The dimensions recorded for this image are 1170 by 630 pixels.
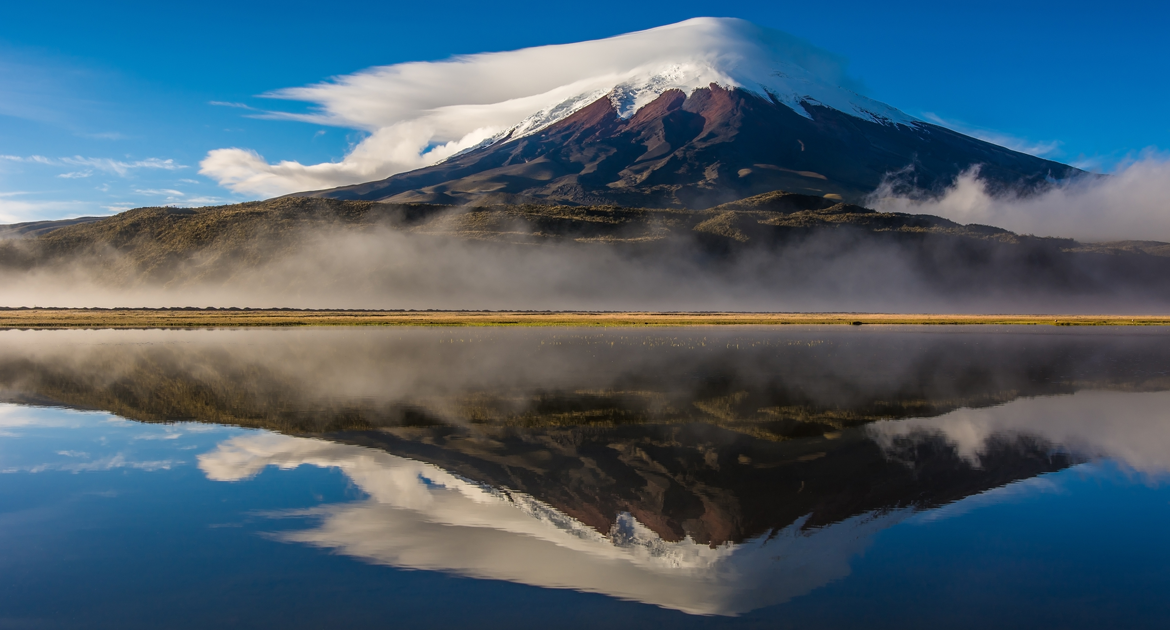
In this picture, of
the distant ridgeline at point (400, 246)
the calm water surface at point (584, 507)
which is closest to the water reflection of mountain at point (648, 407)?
the calm water surface at point (584, 507)

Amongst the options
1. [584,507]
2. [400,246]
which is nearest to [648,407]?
[584,507]

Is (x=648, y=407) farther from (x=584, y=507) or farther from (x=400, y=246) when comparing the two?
(x=400, y=246)

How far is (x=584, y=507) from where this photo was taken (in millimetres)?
12484

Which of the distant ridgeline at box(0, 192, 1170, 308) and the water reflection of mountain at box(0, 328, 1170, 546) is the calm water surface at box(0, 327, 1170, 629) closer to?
the water reflection of mountain at box(0, 328, 1170, 546)

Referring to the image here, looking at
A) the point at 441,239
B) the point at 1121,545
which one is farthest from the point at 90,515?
the point at 441,239

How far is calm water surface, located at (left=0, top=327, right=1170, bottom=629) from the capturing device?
8.70m

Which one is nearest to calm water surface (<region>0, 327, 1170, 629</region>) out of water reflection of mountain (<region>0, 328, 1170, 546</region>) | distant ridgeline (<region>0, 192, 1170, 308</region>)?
water reflection of mountain (<region>0, 328, 1170, 546</region>)

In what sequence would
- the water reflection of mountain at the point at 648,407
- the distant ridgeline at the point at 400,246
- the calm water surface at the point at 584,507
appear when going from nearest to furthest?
the calm water surface at the point at 584,507 < the water reflection of mountain at the point at 648,407 < the distant ridgeline at the point at 400,246

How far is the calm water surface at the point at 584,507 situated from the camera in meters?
8.70

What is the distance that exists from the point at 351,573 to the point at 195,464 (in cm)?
Result: 800

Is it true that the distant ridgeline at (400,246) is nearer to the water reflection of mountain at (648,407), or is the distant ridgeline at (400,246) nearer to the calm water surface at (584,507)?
the water reflection of mountain at (648,407)

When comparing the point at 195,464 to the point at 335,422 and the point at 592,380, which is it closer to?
the point at 335,422

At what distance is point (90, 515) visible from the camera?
1208 cm

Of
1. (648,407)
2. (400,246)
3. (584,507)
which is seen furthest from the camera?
(400,246)
